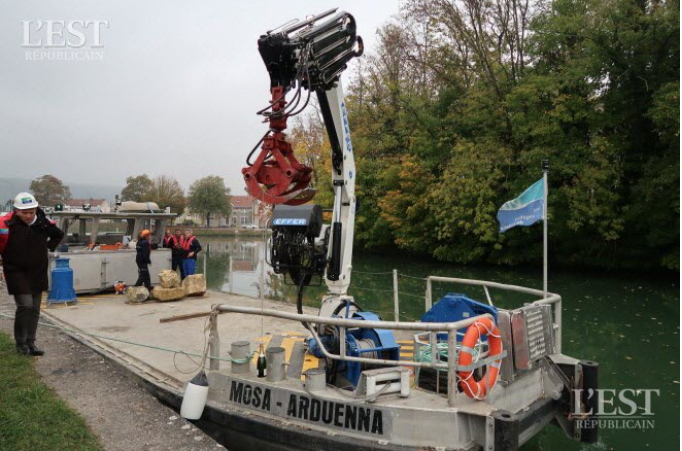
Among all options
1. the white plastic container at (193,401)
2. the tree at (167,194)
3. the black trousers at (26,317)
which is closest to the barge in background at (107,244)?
the black trousers at (26,317)

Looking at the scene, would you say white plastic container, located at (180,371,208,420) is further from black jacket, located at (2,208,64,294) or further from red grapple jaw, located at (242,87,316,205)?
black jacket, located at (2,208,64,294)

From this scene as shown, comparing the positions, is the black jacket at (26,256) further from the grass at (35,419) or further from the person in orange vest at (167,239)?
the person in orange vest at (167,239)

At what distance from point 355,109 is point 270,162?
94.0 ft

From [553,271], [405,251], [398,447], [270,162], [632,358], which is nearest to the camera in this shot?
[398,447]

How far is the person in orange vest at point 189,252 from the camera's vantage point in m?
12.1

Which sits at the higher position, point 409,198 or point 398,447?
point 409,198

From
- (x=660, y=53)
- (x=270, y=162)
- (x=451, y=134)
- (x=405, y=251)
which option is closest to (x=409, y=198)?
(x=451, y=134)

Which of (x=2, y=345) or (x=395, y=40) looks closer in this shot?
(x=2, y=345)

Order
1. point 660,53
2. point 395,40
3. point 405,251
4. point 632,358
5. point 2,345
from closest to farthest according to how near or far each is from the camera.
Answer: point 2,345 → point 632,358 → point 660,53 → point 395,40 → point 405,251

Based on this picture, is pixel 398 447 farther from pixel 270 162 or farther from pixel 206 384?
pixel 270 162

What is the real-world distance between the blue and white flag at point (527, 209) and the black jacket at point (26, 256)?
616 cm

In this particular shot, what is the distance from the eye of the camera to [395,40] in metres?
31.5

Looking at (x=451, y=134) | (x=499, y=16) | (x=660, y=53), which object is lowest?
(x=451, y=134)

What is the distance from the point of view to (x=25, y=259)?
6.06 meters
